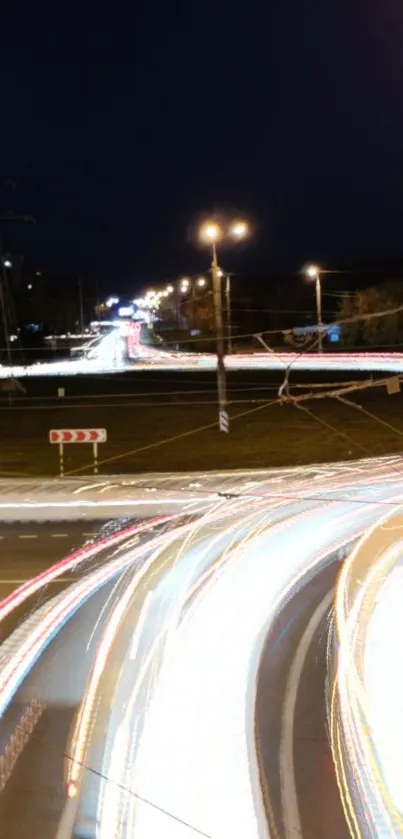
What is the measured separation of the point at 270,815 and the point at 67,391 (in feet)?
150

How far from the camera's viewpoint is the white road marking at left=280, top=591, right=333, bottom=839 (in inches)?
222

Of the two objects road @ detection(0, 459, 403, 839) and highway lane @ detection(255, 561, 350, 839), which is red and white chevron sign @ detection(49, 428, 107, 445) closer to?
road @ detection(0, 459, 403, 839)

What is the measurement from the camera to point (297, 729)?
7.18 metres

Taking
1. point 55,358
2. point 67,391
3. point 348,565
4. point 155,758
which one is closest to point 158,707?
point 155,758

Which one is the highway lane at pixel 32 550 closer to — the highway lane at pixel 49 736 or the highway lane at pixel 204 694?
the highway lane at pixel 49 736

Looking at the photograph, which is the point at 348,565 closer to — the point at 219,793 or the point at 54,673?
the point at 54,673

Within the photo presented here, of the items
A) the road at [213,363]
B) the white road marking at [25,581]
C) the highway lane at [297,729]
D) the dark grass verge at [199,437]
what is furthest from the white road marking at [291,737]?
the road at [213,363]

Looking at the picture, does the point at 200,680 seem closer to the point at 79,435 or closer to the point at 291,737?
the point at 291,737

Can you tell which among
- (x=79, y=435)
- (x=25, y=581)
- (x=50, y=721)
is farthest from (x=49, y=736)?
(x=79, y=435)

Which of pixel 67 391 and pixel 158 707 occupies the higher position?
pixel 67 391

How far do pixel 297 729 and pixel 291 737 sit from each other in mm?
196

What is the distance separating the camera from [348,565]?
12.7 m

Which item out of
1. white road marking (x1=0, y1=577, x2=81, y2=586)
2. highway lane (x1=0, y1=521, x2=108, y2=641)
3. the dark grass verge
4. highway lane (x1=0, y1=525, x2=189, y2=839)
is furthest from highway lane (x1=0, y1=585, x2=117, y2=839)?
the dark grass verge

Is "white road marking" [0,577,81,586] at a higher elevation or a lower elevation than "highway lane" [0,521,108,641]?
lower
